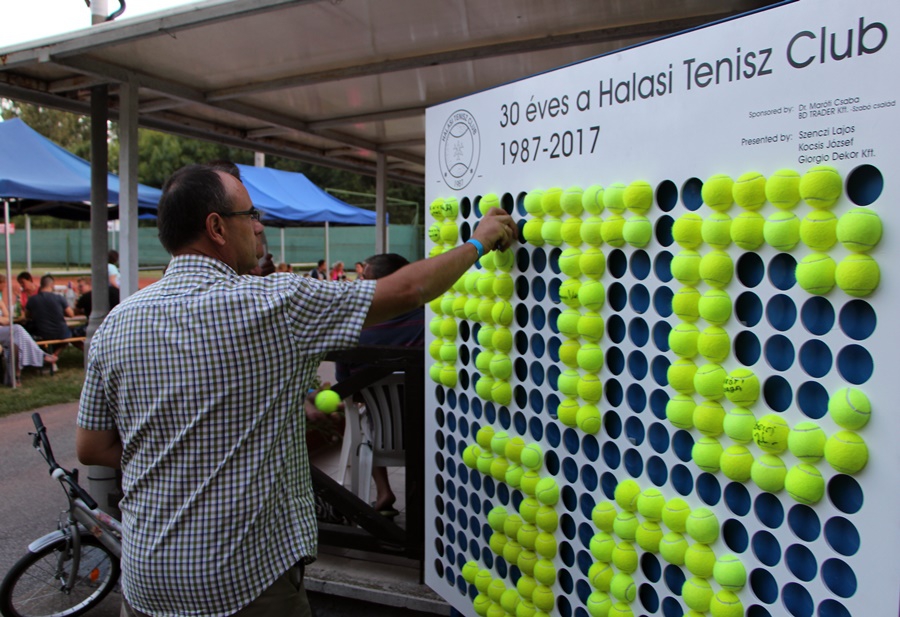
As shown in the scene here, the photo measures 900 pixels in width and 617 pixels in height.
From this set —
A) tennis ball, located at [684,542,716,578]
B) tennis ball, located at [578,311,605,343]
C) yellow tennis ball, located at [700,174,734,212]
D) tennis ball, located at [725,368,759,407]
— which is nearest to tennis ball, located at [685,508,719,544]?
tennis ball, located at [684,542,716,578]

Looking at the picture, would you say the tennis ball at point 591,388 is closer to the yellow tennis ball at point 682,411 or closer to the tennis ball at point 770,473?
the yellow tennis ball at point 682,411

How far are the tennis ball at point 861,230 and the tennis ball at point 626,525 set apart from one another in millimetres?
1027

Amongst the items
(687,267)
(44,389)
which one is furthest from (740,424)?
(44,389)

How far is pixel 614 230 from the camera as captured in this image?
2.15 meters

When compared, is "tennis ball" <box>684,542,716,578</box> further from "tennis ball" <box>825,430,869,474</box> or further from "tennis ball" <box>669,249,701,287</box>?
"tennis ball" <box>669,249,701,287</box>

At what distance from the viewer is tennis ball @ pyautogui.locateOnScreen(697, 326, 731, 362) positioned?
1.86 meters

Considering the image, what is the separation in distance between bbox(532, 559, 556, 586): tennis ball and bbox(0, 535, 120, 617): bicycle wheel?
8.64 ft

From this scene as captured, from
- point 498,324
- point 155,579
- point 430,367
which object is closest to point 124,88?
point 430,367

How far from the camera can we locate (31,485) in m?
6.13

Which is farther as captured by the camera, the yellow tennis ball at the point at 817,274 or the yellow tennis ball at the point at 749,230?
the yellow tennis ball at the point at 749,230

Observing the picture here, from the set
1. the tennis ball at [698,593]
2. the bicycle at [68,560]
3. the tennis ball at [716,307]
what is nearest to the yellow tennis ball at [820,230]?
the tennis ball at [716,307]

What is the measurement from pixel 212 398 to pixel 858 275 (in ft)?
5.01

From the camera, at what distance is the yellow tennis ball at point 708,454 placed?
1.89 m

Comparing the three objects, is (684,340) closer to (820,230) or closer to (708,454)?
(708,454)
